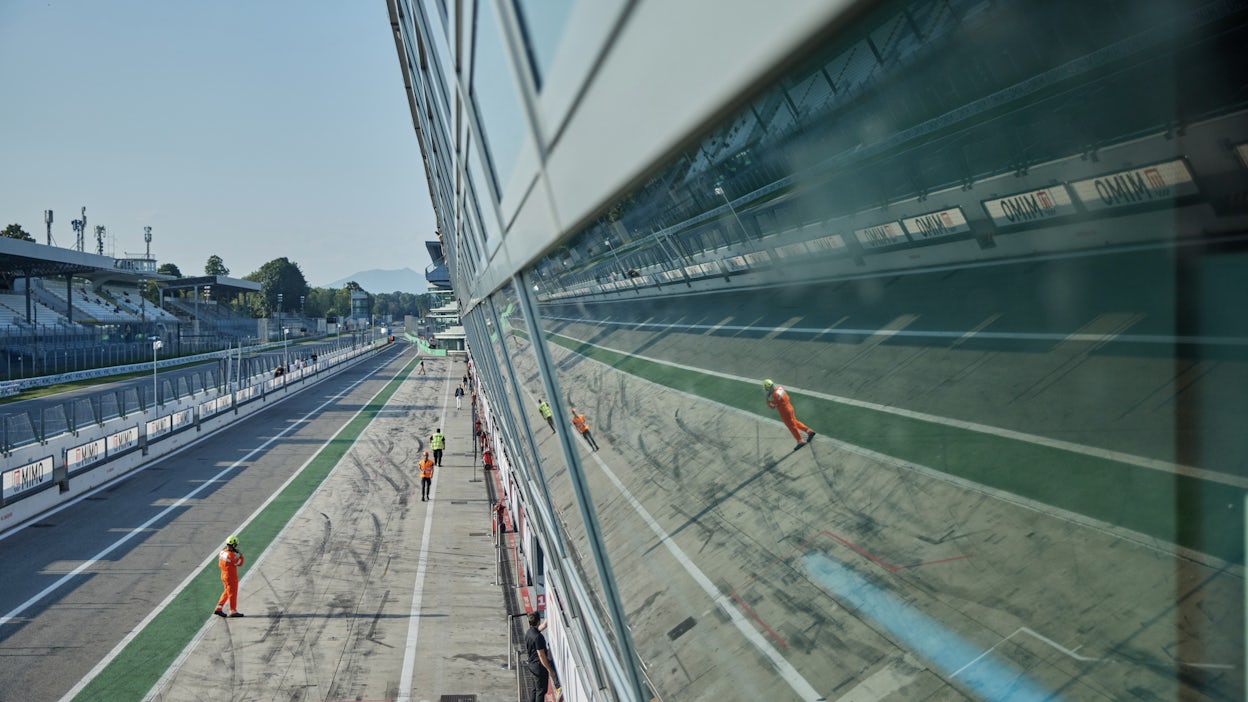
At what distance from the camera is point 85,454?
19.4 m

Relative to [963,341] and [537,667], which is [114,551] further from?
[963,341]

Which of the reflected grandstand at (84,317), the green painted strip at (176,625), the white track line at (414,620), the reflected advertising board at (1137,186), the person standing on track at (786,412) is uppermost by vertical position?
the reflected grandstand at (84,317)

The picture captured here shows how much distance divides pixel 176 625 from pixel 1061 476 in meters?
13.4

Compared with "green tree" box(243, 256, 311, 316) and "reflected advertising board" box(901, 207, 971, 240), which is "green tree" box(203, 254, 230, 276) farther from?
"reflected advertising board" box(901, 207, 971, 240)

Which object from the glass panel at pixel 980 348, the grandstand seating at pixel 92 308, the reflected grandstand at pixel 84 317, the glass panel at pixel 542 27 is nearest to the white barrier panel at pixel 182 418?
the reflected grandstand at pixel 84 317

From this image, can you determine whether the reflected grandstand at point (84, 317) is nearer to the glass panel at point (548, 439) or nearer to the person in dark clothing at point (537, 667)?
the person in dark clothing at point (537, 667)

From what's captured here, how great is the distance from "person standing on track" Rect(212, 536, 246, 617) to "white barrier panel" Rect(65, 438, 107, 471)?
34.9 feet

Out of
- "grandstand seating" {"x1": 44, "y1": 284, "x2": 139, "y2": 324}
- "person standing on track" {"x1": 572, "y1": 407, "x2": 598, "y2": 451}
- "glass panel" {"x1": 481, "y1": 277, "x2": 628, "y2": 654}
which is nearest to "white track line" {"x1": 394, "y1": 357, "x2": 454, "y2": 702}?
"glass panel" {"x1": 481, "y1": 277, "x2": 628, "y2": 654}

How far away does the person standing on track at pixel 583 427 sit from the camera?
3.05m

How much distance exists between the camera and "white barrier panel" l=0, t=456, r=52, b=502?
51.9 ft

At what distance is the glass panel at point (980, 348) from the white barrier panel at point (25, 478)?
19.9m

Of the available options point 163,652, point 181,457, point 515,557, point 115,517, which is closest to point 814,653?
point 163,652

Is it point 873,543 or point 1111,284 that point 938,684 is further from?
point 1111,284

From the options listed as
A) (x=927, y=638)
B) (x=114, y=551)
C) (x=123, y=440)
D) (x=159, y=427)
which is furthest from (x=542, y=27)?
(x=159, y=427)
